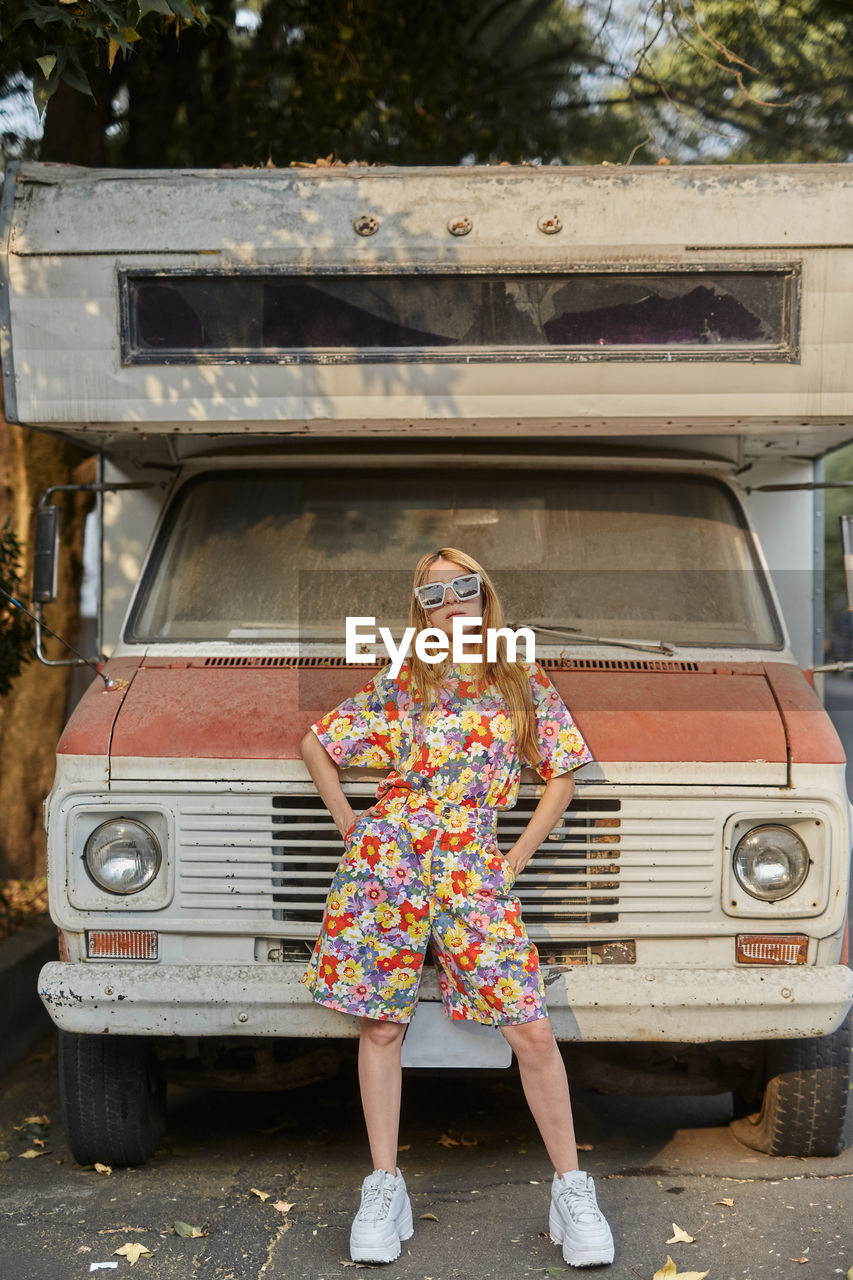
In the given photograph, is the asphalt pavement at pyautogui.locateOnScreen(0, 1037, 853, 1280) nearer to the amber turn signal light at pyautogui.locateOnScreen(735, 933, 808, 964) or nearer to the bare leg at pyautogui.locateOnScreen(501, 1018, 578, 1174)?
the bare leg at pyautogui.locateOnScreen(501, 1018, 578, 1174)

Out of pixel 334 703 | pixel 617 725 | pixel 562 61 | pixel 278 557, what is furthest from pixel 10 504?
pixel 562 61

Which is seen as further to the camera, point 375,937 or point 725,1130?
point 725,1130

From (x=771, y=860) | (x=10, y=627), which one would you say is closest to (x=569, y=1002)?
(x=771, y=860)

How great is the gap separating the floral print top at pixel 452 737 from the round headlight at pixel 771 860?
62cm

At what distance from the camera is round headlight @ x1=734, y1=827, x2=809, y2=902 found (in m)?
4.28

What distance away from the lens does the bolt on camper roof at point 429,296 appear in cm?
446

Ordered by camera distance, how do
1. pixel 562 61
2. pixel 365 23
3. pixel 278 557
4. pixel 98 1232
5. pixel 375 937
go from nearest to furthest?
pixel 375 937 → pixel 98 1232 → pixel 278 557 → pixel 365 23 → pixel 562 61

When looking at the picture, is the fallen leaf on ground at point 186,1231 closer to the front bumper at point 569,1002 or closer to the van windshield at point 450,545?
the front bumper at point 569,1002

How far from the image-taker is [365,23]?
9.12 meters

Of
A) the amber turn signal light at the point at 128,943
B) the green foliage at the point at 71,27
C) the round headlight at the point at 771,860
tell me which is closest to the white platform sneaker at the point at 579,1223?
the round headlight at the point at 771,860

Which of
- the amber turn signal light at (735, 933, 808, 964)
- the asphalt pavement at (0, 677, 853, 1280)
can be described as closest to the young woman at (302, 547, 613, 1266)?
the asphalt pavement at (0, 677, 853, 1280)

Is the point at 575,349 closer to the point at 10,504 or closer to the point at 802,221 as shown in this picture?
the point at 802,221

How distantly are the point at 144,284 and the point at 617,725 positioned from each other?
2.01m

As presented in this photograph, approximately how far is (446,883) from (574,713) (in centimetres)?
71
